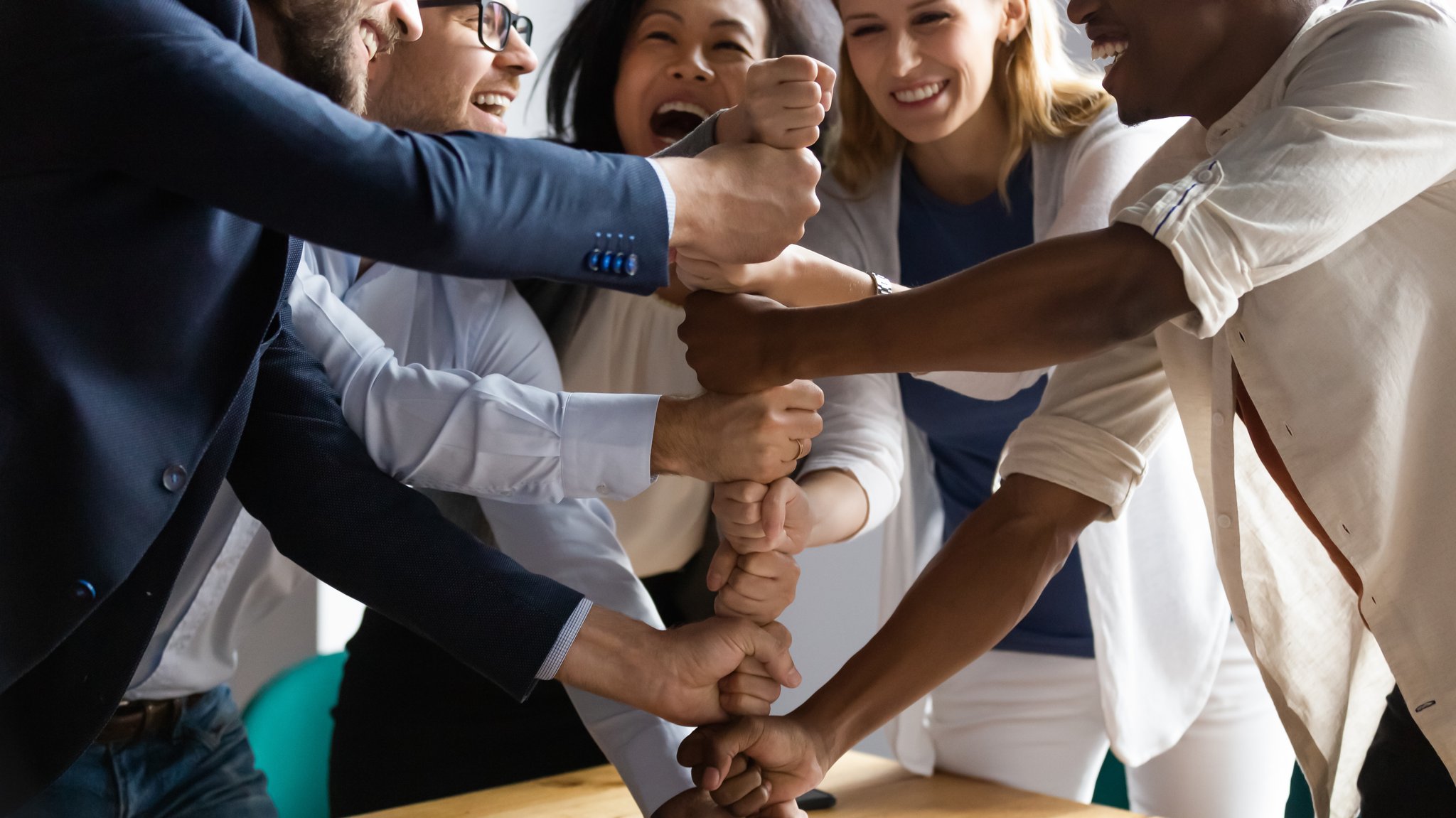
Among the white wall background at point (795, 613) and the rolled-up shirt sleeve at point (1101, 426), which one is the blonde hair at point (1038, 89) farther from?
the white wall background at point (795, 613)

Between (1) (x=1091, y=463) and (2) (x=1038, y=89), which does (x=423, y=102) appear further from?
(1) (x=1091, y=463)

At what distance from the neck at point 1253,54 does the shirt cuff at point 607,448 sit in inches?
23.5

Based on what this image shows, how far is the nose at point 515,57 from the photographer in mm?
1808

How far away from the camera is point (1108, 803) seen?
2301 mm

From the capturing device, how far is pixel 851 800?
1.33 m

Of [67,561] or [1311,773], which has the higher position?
[67,561]

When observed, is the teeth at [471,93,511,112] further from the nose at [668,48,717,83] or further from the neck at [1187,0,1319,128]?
the neck at [1187,0,1319,128]

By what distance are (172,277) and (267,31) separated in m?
0.37

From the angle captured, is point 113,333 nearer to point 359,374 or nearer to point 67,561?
point 67,561

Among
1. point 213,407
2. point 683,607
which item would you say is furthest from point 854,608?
point 213,407

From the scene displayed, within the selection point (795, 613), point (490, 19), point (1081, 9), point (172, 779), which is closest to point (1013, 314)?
point (1081, 9)

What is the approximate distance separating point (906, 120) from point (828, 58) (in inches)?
12.4

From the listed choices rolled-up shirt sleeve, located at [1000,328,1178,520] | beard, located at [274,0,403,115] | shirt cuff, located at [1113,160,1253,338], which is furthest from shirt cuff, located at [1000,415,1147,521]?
beard, located at [274,0,403,115]

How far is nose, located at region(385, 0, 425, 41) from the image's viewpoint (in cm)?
131
